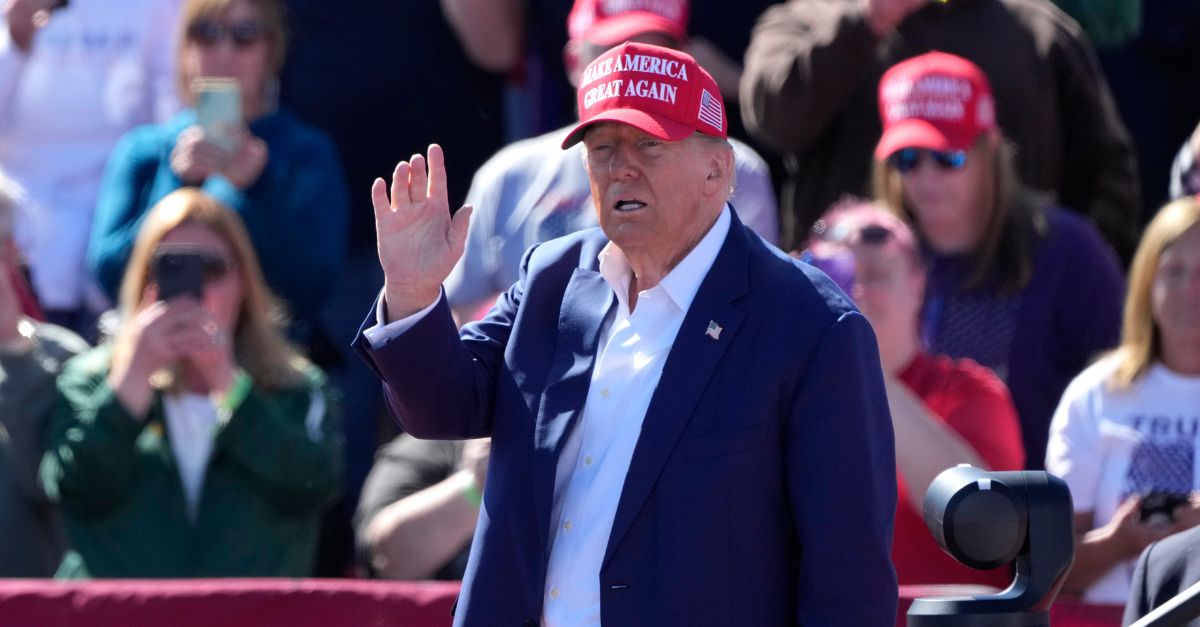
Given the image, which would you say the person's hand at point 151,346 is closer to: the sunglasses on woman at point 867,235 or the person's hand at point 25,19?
the sunglasses on woman at point 867,235

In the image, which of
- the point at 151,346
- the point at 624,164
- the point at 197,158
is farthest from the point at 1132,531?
the point at 197,158

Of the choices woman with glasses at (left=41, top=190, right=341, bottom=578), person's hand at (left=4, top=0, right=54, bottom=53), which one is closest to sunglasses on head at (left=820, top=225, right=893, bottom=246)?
woman with glasses at (left=41, top=190, right=341, bottom=578)

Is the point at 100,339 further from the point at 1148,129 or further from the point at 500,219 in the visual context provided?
the point at 1148,129

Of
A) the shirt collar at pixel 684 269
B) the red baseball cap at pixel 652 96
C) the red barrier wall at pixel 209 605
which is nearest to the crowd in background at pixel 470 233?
the red barrier wall at pixel 209 605

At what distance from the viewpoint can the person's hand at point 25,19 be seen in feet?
22.1

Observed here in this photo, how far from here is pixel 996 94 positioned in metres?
6.14

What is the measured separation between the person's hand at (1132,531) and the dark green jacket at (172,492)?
206 centimetres

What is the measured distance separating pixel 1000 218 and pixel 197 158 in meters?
2.55

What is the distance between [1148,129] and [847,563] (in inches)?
175

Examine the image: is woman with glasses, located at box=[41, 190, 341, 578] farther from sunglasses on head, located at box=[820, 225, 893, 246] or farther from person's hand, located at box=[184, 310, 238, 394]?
sunglasses on head, located at box=[820, 225, 893, 246]

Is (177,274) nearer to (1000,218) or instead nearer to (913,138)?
(913,138)

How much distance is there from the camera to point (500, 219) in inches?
231

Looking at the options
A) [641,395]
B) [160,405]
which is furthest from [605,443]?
[160,405]

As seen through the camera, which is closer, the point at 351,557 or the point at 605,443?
the point at 605,443
